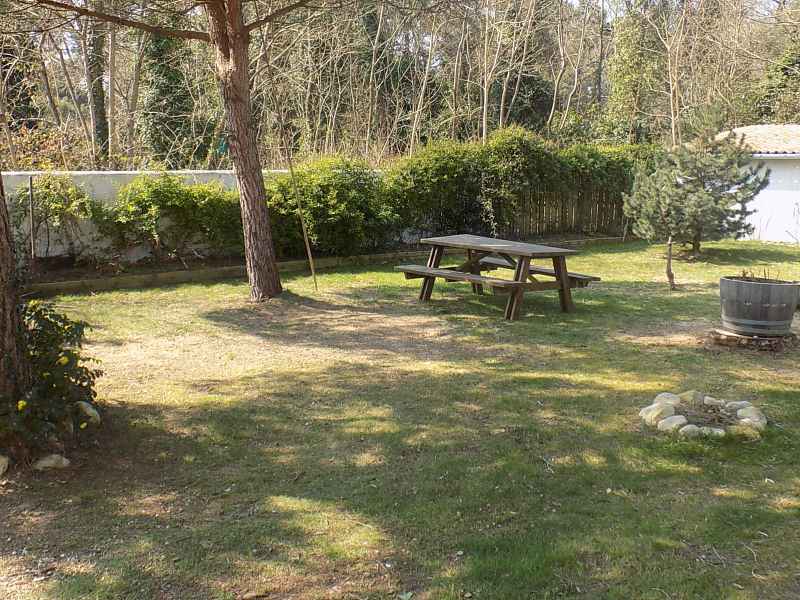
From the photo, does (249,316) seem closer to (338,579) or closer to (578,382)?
(578,382)

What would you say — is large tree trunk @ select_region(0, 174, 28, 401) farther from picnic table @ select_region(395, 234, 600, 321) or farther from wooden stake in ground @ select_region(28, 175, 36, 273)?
wooden stake in ground @ select_region(28, 175, 36, 273)

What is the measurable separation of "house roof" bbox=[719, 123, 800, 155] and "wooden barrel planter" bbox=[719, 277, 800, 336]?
10833 mm

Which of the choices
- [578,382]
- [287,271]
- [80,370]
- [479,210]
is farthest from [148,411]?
[479,210]

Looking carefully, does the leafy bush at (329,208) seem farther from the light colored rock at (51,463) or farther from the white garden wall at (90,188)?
the light colored rock at (51,463)

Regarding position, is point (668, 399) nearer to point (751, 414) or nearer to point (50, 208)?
point (751, 414)

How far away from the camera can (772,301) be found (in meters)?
7.02

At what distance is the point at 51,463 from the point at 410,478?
6.58 feet

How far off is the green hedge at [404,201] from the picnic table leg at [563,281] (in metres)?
4.33

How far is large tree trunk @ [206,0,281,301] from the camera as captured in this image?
8.78 m

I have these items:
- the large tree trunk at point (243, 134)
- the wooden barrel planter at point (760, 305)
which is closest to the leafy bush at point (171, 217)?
the large tree trunk at point (243, 134)

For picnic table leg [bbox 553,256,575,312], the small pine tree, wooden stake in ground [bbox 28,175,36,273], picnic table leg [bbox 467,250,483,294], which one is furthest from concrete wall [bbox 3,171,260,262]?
the small pine tree

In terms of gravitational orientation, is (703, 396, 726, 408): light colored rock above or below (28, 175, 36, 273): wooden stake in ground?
below

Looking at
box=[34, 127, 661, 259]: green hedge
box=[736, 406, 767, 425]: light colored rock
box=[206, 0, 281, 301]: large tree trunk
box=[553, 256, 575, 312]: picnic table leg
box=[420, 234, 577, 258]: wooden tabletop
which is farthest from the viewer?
box=[34, 127, 661, 259]: green hedge

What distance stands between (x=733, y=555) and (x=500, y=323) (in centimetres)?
505
